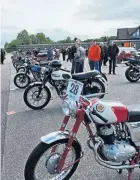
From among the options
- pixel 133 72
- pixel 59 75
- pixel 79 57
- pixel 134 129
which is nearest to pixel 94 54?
pixel 79 57

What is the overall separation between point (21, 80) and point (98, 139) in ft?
25.7

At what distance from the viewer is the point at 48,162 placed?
9.12 feet

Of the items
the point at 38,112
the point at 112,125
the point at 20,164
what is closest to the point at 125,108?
the point at 112,125

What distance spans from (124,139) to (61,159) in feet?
2.28

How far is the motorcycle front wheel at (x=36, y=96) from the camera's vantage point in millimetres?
6402

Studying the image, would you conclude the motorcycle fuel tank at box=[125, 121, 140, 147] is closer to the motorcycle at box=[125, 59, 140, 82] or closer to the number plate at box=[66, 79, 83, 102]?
the number plate at box=[66, 79, 83, 102]

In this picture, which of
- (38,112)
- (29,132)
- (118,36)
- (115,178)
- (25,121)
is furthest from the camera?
(118,36)

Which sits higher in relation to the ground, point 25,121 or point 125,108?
point 125,108

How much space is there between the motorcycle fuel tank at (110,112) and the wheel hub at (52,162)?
0.58m

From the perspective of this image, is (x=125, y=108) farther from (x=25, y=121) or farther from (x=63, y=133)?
(x=25, y=121)

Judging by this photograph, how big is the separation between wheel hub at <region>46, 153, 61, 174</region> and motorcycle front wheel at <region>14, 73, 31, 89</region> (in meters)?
7.51

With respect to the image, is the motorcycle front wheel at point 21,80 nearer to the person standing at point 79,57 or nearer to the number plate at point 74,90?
the person standing at point 79,57

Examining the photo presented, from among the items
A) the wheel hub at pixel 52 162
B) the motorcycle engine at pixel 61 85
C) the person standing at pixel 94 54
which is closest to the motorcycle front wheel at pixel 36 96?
the motorcycle engine at pixel 61 85

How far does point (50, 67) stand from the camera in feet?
21.3
